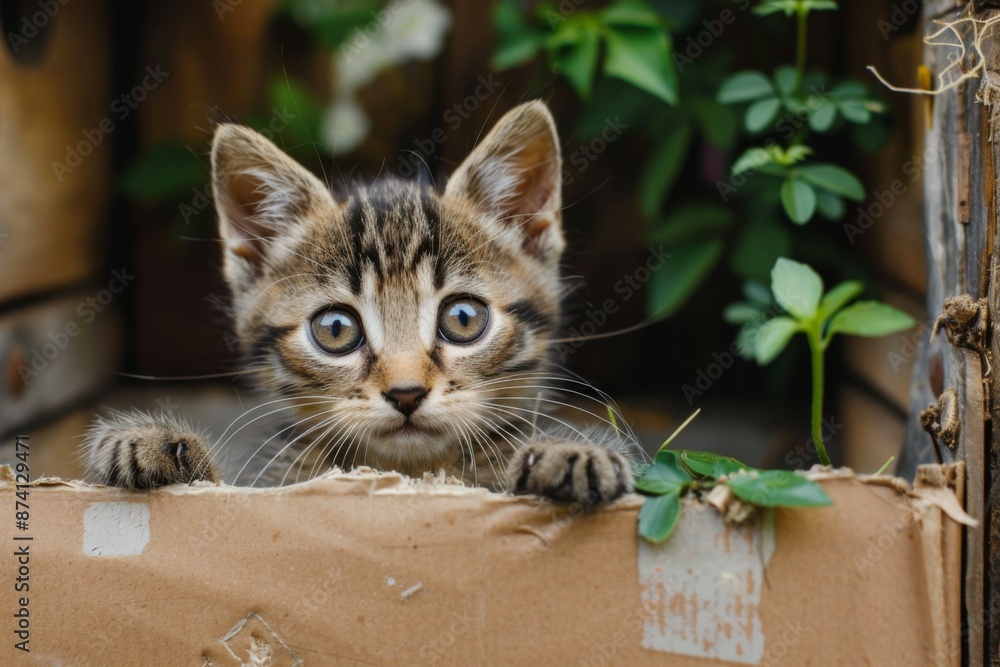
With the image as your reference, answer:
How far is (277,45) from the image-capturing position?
10.6 feet

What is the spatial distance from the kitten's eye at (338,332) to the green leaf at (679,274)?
1.11m

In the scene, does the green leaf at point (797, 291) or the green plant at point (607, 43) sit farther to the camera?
the green plant at point (607, 43)

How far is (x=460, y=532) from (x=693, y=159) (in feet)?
7.53

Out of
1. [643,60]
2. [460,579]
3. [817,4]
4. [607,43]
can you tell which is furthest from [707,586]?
[607,43]

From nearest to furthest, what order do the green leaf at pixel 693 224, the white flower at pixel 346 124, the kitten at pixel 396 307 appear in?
the kitten at pixel 396 307 < the green leaf at pixel 693 224 < the white flower at pixel 346 124

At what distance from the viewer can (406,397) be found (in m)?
1.57

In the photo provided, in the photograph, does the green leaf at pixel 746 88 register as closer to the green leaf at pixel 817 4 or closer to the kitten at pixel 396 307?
the green leaf at pixel 817 4

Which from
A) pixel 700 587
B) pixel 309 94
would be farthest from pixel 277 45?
pixel 700 587

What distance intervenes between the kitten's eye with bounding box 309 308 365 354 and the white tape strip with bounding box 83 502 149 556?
0.53 metres

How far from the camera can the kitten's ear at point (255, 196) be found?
6.20ft

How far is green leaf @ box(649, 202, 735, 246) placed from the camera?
8.85ft

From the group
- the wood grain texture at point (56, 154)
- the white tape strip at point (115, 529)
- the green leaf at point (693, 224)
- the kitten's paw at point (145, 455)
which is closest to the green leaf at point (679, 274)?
the green leaf at point (693, 224)

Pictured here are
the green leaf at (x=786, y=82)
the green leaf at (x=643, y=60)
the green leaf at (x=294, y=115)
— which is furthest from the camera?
the green leaf at (x=294, y=115)

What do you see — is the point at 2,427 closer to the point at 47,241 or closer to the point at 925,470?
the point at 47,241
